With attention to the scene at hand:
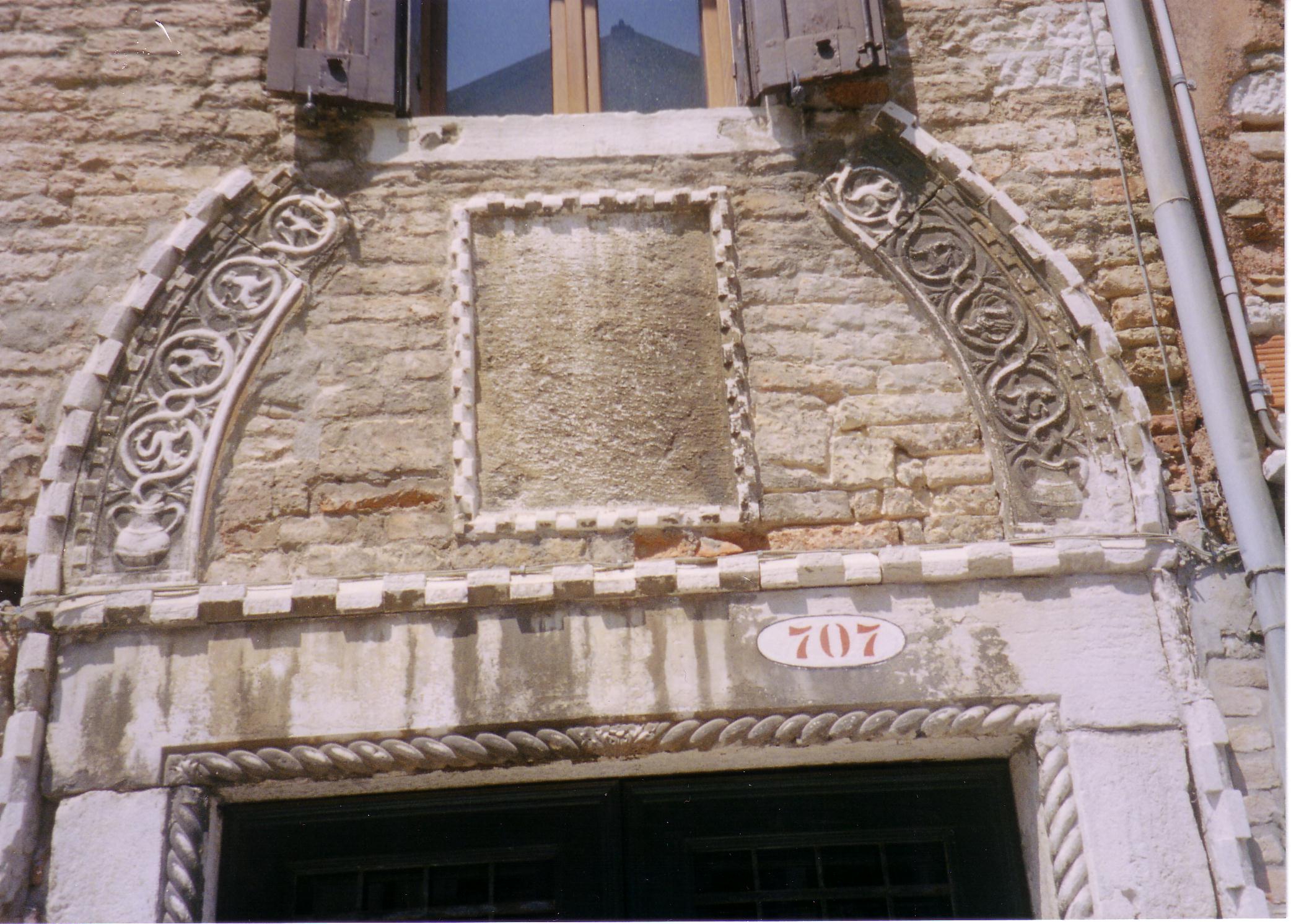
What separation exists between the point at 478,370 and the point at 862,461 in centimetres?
117

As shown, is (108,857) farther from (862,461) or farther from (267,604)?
(862,461)

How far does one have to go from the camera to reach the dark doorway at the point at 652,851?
3229 millimetres

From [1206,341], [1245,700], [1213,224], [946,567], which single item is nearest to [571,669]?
[946,567]

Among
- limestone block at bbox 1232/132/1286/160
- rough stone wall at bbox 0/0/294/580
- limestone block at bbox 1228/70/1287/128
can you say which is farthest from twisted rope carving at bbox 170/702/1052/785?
limestone block at bbox 1228/70/1287/128

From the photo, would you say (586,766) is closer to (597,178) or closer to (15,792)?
(15,792)

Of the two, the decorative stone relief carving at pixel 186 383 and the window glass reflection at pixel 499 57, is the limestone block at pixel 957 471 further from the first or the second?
the decorative stone relief carving at pixel 186 383

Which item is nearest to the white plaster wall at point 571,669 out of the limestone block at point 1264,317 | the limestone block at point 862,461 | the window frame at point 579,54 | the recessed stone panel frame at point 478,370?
the recessed stone panel frame at point 478,370

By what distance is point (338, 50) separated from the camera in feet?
12.5

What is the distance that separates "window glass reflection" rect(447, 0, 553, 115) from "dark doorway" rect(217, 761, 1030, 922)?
2.32m

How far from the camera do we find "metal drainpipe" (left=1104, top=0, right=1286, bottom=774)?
3129 millimetres

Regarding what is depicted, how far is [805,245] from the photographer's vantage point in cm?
371

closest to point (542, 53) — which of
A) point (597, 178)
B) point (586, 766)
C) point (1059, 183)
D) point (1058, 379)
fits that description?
point (597, 178)

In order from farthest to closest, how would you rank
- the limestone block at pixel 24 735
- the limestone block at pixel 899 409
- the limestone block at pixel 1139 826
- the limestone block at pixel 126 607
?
the limestone block at pixel 899 409
the limestone block at pixel 126 607
the limestone block at pixel 24 735
the limestone block at pixel 1139 826

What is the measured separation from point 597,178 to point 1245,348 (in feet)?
6.61
